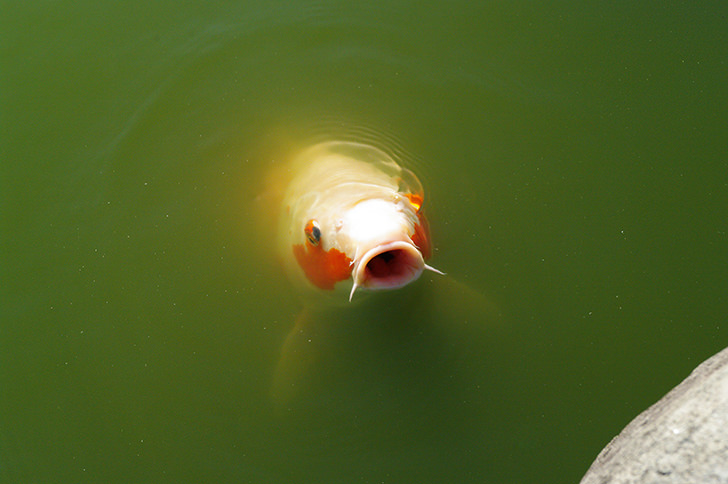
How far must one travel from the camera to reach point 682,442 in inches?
83.3

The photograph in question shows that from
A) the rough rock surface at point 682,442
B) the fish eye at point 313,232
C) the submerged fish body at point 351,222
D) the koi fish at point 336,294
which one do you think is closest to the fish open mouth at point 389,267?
the submerged fish body at point 351,222

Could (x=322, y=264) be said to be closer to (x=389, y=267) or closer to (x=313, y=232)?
(x=313, y=232)

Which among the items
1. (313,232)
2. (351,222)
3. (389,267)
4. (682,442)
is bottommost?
(682,442)

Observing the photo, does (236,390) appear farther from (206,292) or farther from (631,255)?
(631,255)

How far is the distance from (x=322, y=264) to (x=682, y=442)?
176cm

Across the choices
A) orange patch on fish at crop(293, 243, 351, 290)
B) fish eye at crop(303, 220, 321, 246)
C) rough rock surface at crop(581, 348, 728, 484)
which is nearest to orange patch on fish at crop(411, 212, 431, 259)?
orange patch on fish at crop(293, 243, 351, 290)

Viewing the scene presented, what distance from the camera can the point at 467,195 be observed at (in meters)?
3.64

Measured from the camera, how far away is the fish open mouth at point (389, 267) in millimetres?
2574

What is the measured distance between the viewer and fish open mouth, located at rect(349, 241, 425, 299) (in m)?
2.57

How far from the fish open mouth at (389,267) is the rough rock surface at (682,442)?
1059 mm

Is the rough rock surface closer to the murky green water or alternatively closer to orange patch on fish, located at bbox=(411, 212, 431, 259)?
the murky green water

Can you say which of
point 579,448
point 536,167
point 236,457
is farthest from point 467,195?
point 236,457

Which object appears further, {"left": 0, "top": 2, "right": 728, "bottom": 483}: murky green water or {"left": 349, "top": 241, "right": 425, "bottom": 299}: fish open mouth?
{"left": 0, "top": 2, "right": 728, "bottom": 483}: murky green water

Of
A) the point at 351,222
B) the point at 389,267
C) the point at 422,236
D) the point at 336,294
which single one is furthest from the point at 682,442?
the point at 336,294
